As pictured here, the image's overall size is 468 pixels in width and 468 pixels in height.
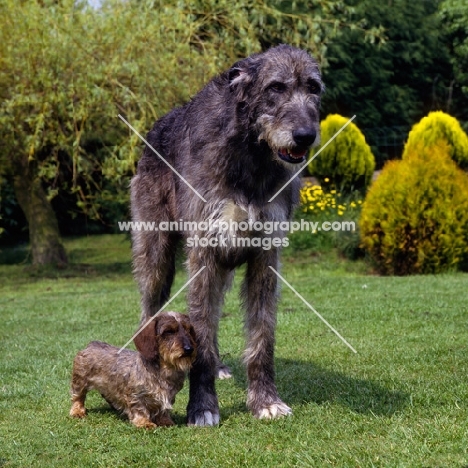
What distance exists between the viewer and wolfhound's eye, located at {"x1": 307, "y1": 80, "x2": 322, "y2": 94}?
5.16 m

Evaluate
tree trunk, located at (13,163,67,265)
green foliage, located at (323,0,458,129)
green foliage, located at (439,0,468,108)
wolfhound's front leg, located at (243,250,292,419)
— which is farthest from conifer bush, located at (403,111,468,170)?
wolfhound's front leg, located at (243,250,292,419)

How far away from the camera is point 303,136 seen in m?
4.93

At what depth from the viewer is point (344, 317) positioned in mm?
8984

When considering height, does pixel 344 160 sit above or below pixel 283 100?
below

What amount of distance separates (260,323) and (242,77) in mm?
1599

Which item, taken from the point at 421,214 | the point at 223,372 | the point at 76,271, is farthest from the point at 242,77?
the point at 76,271

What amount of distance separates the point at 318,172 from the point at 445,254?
16.6 feet

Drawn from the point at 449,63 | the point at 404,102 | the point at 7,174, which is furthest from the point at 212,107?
the point at 449,63

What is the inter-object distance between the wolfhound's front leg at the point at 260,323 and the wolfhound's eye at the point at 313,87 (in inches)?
42.0

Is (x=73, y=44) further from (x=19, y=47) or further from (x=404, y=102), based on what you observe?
(x=404, y=102)

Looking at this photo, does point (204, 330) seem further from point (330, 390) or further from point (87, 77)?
point (87, 77)

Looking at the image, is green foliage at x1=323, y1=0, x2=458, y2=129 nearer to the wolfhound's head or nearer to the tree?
the tree

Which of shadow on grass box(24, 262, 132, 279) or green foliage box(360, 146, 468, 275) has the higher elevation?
green foliage box(360, 146, 468, 275)

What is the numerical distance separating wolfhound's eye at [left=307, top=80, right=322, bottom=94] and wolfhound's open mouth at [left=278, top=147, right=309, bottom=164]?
0.40m
